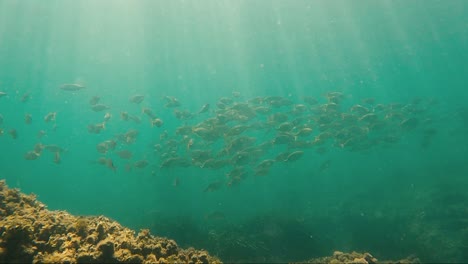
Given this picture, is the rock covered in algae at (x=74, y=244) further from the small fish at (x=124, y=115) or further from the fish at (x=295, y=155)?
the small fish at (x=124, y=115)

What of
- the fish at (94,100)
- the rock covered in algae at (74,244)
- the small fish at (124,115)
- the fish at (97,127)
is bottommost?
the rock covered in algae at (74,244)

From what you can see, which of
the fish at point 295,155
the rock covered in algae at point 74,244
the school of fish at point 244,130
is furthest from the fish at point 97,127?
the rock covered in algae at point 74,244

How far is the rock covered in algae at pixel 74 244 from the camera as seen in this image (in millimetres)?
3686

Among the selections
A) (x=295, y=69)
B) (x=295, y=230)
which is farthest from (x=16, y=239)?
(x=295, y=69)

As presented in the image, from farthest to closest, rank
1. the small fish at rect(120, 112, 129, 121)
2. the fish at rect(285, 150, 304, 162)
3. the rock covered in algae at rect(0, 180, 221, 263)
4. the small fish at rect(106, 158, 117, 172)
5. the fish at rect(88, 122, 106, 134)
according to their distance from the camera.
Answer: the small fish at rect(120, 112, 129, 121) → the fish at rect(88, 122, 106, 134) → the fish at rect(285, 150, 304, 162) → the small fish at rect(106, 158, 117, 172) → the rock covered in algae at rect(0, 180, 221, 263)

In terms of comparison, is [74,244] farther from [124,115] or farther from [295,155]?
[124,115]

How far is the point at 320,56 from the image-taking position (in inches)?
2913

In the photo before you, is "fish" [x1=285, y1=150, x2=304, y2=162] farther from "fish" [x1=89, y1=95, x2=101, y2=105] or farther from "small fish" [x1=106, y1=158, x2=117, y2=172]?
"fish" [x1=89, y1=95, x2=101, y2=105]

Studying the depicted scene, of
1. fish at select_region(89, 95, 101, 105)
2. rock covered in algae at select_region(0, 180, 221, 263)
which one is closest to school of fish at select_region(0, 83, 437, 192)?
fish at select_region(89, 95, 101, 105)

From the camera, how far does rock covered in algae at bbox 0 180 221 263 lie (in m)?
3.69

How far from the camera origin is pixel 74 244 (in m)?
4.09

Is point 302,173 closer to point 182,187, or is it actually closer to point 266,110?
point 182,187

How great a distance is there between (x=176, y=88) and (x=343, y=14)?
65.6 meters

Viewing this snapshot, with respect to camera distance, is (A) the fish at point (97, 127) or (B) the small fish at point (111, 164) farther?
(A) the fish at point (97, 127)
